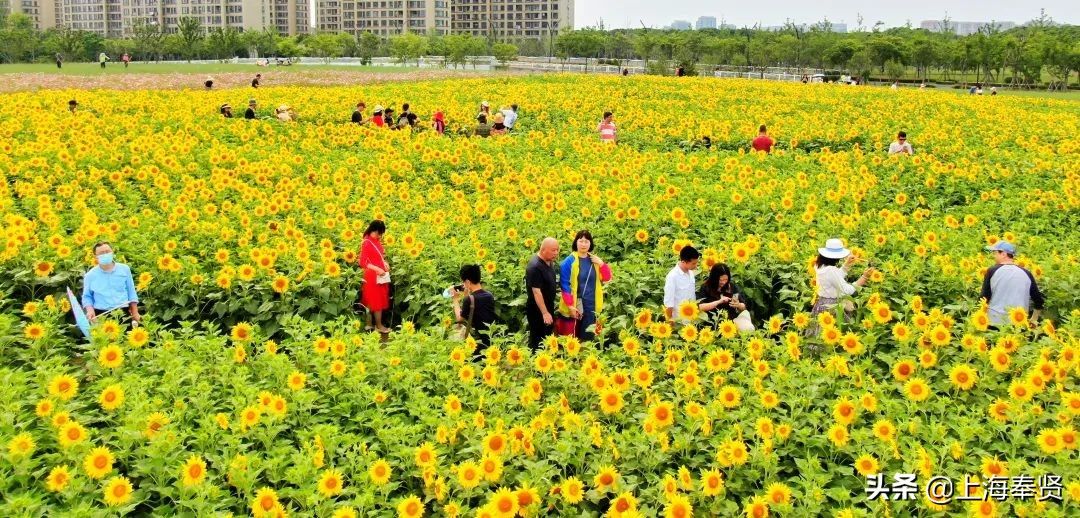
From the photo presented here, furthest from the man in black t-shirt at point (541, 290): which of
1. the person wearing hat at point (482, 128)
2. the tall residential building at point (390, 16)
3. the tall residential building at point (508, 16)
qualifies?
the tall residential building at point (508, 16)

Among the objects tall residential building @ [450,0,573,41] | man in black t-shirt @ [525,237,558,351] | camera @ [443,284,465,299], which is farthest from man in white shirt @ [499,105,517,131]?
tall residential building @ [450,0,573,41]

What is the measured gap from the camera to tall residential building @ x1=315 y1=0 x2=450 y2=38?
15650 centimetres

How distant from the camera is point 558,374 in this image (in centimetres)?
521

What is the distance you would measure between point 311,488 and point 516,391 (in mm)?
1567

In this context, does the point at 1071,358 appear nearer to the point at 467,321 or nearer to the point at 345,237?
the point at 467,321

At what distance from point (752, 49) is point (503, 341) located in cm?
6895

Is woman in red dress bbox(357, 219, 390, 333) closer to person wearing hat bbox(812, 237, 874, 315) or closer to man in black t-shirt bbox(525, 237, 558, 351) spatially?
man in black t-shirt bbox(525, 237, 558, 351)

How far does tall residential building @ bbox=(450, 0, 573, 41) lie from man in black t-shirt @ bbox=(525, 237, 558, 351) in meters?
160

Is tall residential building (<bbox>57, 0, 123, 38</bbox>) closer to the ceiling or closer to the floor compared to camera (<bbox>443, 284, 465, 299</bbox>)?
closer to the ceiling

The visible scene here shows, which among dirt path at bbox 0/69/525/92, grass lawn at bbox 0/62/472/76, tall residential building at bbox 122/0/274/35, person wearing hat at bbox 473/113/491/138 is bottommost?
person wearing hat at bbox 473/113/491/138

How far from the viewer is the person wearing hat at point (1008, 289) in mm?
6543

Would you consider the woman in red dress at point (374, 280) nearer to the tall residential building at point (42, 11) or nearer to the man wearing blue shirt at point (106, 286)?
the man wearing blue shirt at point (106, 286)

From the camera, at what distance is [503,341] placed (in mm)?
6035

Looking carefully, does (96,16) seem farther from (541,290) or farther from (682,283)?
(682,283)
